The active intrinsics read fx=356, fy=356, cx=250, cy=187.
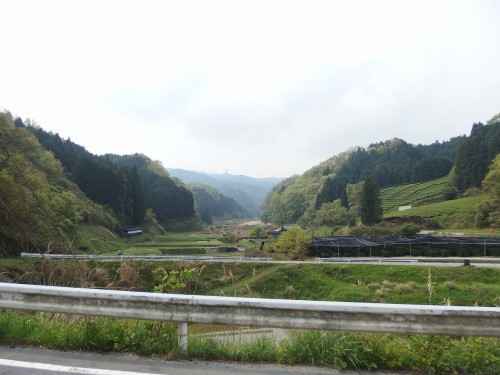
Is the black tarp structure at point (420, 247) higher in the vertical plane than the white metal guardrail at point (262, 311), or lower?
lower

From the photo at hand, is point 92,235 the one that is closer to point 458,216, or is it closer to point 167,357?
point 167,357

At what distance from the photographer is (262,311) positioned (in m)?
3.83

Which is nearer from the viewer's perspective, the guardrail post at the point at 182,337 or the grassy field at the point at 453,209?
the guardrail post at the point at 182,337

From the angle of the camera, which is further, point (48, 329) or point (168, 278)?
point (168, 278)

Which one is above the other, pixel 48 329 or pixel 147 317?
pixel 147 317

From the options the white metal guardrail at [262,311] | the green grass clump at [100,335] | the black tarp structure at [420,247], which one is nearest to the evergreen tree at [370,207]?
the black tarp structure at [420,247]

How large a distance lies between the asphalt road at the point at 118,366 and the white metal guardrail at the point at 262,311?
0.38 meters

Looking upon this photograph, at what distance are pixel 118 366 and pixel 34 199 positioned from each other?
28623 millimetres

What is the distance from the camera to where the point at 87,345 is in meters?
4.15

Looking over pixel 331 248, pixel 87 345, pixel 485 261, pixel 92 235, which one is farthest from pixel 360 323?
pixel 92 235

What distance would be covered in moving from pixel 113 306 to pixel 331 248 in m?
43.4

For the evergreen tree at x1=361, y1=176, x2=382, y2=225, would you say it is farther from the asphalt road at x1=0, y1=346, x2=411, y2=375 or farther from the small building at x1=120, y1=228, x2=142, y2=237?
the asphalt road at x1=0, y1=346, x2=411, y2=375

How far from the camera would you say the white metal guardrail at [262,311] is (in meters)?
3.59

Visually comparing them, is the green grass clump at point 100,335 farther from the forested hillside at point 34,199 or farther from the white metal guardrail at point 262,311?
the forested hillside at point 34,199
